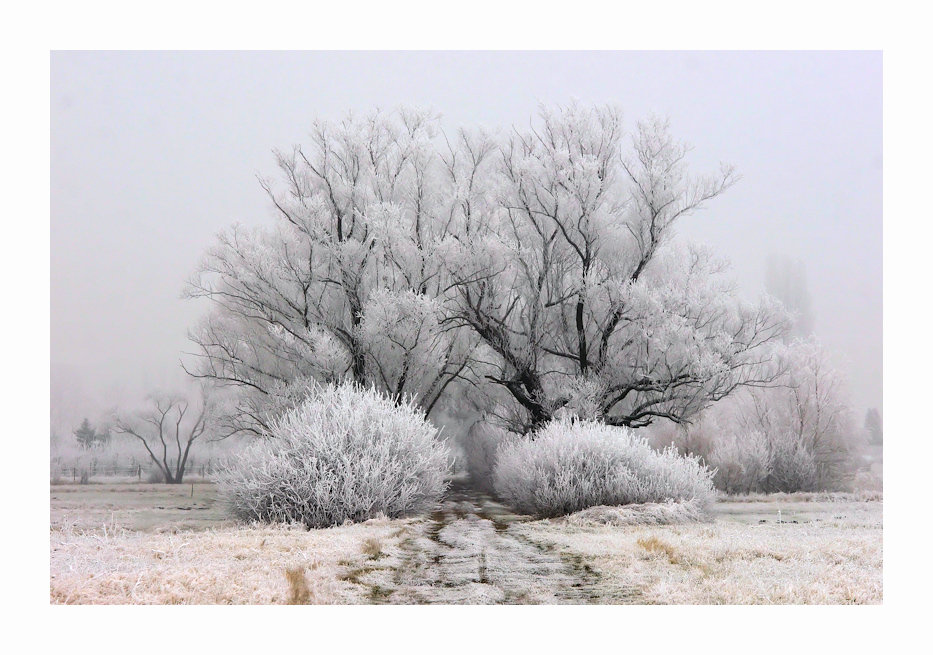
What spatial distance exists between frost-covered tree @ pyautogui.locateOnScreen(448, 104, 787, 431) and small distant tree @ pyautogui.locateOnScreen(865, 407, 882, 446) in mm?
1291

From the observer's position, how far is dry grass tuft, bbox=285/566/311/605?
16.3ft

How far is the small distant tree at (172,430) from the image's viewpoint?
407 inches

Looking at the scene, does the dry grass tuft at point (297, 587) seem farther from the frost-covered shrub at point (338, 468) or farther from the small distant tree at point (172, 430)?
the small distant tree at point (172, 430)

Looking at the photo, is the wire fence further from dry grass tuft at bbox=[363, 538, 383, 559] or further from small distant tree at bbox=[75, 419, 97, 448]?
dry grass tuft at bbox=[363, 538, 383, 559]

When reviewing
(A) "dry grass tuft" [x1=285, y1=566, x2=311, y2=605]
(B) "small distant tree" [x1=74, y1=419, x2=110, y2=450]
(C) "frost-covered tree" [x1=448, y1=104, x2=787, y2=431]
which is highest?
(C) "frost-covered tree" [x1=448, y1=104, x2=787, y2=431]

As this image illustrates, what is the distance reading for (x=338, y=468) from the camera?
279 inches

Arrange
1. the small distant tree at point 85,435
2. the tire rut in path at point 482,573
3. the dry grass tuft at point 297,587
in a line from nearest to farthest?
the dry grass tuft at point 297,587, the tire rut in path at point 482,573, the small distant tree at point 85,435

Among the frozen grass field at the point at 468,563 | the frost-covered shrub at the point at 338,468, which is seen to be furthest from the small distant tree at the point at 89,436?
the frost-covered shrub at the point at 338,468

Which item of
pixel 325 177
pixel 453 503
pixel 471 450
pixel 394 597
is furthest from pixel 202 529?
pixel 471 450

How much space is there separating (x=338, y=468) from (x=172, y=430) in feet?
15.8

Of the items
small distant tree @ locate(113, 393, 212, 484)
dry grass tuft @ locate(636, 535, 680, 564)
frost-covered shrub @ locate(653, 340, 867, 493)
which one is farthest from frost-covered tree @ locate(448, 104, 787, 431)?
small distant tree @ locate(113, 393, 212, 484)

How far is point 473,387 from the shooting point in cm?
1104

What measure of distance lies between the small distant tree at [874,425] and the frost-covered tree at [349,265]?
5.13 meters

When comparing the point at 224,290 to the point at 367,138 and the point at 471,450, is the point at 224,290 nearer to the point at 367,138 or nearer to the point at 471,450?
the point at 367,138
